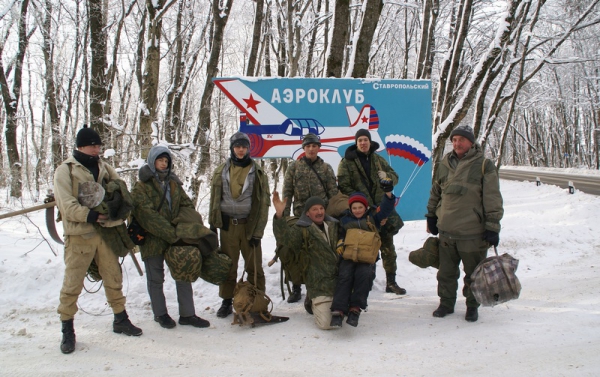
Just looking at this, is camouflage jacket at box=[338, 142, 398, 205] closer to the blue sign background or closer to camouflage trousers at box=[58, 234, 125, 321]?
the blue sign background

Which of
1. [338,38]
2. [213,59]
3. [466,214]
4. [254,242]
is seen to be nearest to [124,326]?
[254,242]

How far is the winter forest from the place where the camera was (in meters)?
7.24

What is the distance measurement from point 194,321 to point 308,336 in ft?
3.80

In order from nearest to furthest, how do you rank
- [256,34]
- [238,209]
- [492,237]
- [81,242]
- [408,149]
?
[81,242] → [492,237] → [238,209] → [408,149] → [256,34]

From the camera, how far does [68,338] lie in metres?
3.40

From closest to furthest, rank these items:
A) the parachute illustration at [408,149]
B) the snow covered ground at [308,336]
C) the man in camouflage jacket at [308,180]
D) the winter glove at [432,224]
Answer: the snow covered ground at [308,336], the winter glove at [432,224], the man in camouflage jacket at [308,180], the parachute illustration at [408,149]

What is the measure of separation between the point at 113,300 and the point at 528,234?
7.38 metres

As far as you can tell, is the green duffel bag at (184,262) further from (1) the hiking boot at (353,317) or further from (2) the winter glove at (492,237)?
(2) the winter glove at (492,237)

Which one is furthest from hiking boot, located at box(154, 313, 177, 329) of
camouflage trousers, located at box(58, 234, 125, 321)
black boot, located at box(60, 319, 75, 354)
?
black boot, located at box(60, 319, 75, 354)

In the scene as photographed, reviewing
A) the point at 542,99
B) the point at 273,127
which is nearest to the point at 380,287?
the point at 273,127

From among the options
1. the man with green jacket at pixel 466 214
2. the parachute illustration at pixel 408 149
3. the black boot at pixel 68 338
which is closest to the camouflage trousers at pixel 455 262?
the man with green jacket at pixel 466 214

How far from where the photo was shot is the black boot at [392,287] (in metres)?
4.94

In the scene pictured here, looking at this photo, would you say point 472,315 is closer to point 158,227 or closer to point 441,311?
point 441,311

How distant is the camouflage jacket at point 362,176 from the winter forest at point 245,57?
2122 mm
